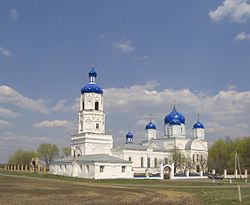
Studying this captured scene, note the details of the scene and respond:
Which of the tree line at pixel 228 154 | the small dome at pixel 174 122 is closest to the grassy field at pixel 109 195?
the small dome at pixel 174 122

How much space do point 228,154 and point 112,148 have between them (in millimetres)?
35512

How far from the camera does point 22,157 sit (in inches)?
4345

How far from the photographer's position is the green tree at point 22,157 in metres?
108

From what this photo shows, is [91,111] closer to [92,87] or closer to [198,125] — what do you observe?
[92,87]

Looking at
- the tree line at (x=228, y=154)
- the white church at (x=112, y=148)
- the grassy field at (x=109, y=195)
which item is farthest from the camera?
the tree line at (x=228, y=154)

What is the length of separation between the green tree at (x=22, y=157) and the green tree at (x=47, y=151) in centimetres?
209

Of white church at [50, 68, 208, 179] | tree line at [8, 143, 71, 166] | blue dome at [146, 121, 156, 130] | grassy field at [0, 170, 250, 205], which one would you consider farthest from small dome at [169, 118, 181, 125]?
grassy field at [0, 170, 250, 205]

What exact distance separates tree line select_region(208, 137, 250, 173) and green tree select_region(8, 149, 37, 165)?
46.5 metres

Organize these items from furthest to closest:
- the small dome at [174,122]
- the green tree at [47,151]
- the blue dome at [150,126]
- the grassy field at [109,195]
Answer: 1. the green tree at [47,151]
2. the blue dome at [150,126]
3. the small dome at [174,122]
4. the grassy field at [109,195]

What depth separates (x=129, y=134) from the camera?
87.9 m

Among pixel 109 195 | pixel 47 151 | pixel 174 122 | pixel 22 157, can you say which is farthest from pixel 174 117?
pixel 109 195

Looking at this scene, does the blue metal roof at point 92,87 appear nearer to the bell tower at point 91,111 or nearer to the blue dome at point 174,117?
the bell tower at point 91,111

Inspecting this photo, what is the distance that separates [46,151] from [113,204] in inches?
3502

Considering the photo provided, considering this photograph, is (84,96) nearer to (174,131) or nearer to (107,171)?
(107,171)
